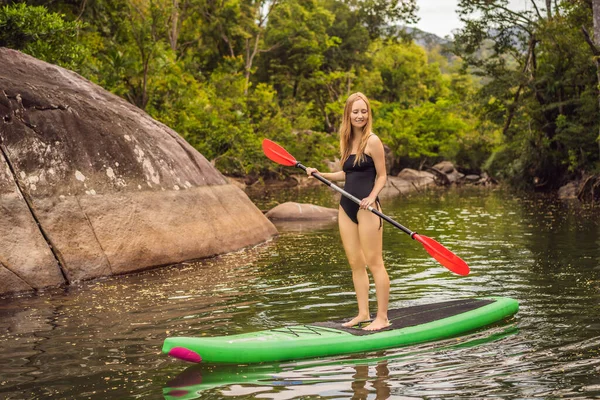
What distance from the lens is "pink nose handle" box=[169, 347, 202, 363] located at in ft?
17.4

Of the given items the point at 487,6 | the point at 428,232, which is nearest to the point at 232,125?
the point at 487,6

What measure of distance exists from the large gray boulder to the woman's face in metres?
4.65

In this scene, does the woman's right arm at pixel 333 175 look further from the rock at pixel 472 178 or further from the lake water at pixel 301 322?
the rock at pixel 472 178

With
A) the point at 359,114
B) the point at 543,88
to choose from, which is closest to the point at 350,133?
the point at 359,114

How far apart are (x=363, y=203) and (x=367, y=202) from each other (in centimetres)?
4

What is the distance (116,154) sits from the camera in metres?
10.8

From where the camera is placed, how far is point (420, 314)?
6.72 m

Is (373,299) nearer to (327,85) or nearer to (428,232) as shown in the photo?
(428,232)

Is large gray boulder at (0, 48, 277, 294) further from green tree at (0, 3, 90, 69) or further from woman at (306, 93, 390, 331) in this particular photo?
woman at (306, 93, 390, 331)

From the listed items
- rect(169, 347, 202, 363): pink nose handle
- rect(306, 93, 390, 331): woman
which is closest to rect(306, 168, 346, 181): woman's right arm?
rect(306, 93, 390, 331): woman

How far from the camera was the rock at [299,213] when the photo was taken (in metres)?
18.1

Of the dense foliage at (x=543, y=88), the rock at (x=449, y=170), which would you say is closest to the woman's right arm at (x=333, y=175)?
the dense foliage at (x=543, y=88)

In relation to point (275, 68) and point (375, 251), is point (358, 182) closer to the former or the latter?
point (375, 251)

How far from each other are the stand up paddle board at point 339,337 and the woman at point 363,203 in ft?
0.88
